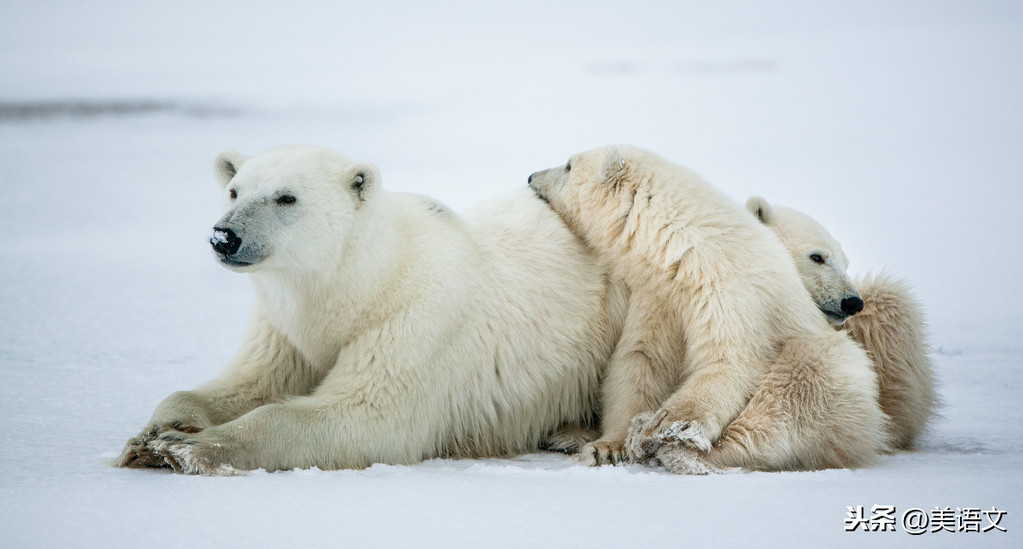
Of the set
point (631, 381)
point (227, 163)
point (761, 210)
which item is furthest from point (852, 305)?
point (227, 163)

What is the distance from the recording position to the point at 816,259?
13.9ft

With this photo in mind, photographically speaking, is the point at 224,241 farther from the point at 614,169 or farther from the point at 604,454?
the point at 614,169

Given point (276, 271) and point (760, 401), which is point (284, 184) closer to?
point (276, 271)

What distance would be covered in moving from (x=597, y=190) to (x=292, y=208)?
1455 millimetres

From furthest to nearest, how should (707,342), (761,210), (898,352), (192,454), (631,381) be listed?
1. (761,210)
2. (898,352)
3. (631,381)
4. (707,342)
5. (192,454)

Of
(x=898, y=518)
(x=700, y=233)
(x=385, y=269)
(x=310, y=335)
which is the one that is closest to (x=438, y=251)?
(x=385, y=269)

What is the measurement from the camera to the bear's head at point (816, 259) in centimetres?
401

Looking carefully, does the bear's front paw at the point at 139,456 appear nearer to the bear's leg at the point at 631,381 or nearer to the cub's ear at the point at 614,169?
the bear's leg at the point at 631,381

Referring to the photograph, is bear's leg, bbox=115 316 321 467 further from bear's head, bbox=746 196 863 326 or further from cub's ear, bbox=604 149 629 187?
bear's head, bbox=746 196 863 326

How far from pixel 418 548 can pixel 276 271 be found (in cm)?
137

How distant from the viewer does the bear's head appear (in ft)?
13.2

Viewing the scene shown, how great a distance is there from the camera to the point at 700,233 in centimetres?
383

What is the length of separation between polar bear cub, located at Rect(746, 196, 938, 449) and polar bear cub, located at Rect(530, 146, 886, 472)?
229 mm

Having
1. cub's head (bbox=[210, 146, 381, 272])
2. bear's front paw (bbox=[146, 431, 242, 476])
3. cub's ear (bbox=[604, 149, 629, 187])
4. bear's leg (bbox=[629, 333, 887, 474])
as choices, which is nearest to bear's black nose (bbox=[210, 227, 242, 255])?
cub's head (bbox=[210, 146, 381, 272])
